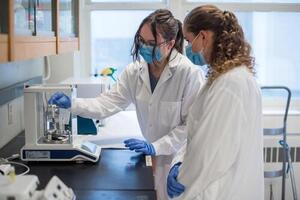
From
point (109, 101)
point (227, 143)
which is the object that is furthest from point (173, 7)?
point (227, 143)

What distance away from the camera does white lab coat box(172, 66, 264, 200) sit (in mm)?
1246

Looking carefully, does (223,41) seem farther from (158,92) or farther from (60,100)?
(60,100)

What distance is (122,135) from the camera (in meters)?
2.25

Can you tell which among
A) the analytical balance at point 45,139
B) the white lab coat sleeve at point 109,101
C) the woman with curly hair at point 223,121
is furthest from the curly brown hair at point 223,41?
the white lab coat sleeve at point 109,101

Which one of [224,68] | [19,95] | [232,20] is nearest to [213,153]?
[224,68]

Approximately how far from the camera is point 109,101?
82.8 inches

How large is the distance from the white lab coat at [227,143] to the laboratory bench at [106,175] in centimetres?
19

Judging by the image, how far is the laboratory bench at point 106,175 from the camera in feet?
4.26

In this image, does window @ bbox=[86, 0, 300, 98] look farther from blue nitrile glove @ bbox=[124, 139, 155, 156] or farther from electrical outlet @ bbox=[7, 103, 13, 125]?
blue nitrile glove @ bbox=[124, 139, 155, 156]

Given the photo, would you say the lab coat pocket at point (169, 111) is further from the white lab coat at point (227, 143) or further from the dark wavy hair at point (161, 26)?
the white lab coat at point (227, 143)

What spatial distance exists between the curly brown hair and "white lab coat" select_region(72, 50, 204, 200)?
556 millimetres

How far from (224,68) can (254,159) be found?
0.33m

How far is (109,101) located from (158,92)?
316mm

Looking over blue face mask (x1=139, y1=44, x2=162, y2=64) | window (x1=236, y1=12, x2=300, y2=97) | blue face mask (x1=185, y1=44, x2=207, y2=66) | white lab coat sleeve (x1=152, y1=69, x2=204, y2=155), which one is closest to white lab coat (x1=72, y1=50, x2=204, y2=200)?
white lab coat sleeve (x1=152, y1=69, x2=204, y2=155)
